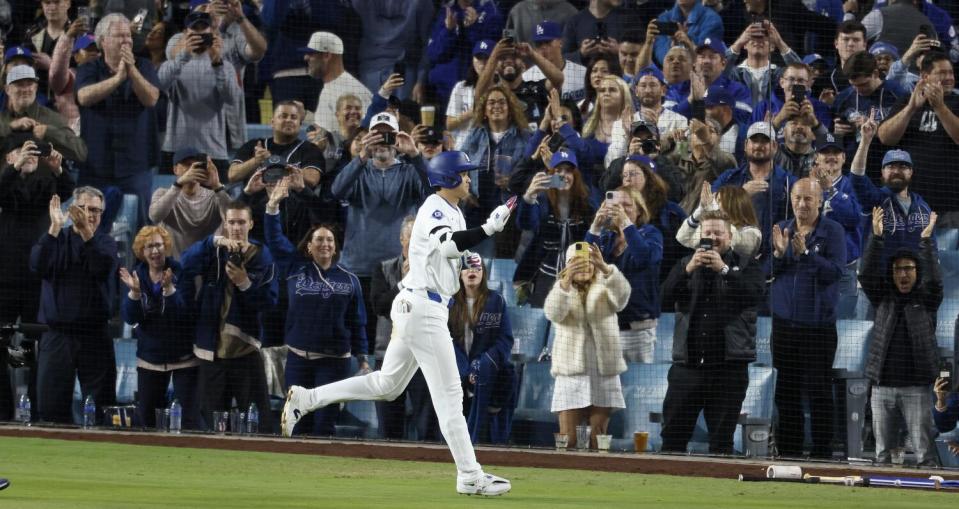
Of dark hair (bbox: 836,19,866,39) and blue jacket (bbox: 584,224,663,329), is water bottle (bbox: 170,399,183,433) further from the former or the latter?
dark hair (bbox: 836,19,866,39)

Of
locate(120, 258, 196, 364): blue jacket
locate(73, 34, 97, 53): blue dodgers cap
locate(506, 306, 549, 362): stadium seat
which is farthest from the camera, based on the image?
locate(73, 34, 97, 53): blue dodgers cap

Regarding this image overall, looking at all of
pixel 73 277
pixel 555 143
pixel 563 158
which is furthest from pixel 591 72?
pixel 73 277

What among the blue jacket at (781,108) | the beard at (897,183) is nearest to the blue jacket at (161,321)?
the blue jacket at (781,108)

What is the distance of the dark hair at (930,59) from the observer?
42.2 ft

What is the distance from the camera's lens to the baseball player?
812cm

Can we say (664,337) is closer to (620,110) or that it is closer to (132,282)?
(620,110)

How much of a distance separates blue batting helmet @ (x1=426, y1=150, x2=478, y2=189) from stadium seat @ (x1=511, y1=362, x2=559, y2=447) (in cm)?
442

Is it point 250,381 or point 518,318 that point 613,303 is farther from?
point 250,381

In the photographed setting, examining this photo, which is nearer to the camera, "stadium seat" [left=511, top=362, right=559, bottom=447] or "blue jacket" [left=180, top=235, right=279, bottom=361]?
"stadium seat" [left=511, top=362, right=559, bottom=447]

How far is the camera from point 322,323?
42.1 ft

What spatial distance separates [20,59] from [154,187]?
1.94m

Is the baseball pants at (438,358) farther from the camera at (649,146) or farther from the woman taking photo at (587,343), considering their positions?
the camera at (649,146)

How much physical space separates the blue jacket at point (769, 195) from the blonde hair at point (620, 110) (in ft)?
3.77

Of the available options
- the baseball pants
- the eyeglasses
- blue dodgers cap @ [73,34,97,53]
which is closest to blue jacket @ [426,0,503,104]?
blue dodgers cap @ [73,34,97,53]
